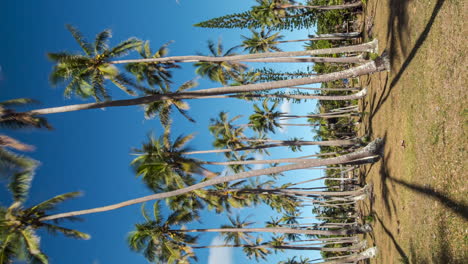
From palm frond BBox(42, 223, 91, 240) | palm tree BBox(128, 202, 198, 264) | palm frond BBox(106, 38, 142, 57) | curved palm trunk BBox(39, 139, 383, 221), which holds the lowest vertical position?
palm tree BBox(128, 202, 198, 264)

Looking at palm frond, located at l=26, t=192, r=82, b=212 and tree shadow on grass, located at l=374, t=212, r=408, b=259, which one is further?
tree shadow on grass, located at l=374, t=212, r=408, b=259

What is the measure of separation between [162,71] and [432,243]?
62.7 ft

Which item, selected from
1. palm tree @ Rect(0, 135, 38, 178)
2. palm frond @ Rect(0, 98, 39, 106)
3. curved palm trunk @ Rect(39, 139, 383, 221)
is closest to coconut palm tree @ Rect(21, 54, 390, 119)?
palm frond @ Rect(0, 98, 39, 106)

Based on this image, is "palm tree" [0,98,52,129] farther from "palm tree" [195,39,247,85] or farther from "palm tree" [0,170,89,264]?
"palm tree" [195,39,247,85]

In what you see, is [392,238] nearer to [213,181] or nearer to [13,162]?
[213,181]

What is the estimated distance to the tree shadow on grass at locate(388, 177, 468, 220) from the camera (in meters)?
10.6

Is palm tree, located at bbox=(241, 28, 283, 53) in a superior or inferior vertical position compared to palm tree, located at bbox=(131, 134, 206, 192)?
superior

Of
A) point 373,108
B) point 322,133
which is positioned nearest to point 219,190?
point 373,108

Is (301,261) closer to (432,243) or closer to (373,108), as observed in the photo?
(373,108)

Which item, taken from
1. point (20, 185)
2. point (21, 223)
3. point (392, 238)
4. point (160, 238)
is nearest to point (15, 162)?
point (20, 185)

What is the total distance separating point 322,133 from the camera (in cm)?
4019

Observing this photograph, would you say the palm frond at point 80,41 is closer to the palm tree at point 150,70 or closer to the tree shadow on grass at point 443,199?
the palm tree at point 150,70

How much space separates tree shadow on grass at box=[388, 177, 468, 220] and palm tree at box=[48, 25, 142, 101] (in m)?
16.2

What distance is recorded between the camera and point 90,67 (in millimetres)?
17094
